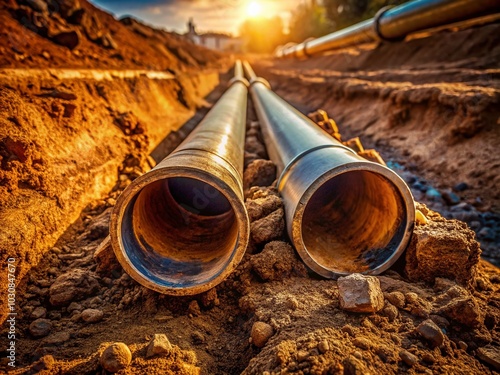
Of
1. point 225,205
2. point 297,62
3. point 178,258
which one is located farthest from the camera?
point 297,62

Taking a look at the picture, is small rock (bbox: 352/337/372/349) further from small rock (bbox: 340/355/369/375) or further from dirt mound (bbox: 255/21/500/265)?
dirt mound (bbox: 255/21/500/265)

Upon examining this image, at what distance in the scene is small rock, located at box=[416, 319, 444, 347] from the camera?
1.86 m

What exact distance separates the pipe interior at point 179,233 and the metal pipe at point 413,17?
26.4 feet

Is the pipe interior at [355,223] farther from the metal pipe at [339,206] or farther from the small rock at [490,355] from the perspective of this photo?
the small rock at [490,355]

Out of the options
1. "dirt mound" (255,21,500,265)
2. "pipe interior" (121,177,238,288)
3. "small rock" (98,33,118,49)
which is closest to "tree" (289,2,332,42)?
"dirt mound" (255,21,500,265)

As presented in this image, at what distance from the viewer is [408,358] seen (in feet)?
5.71

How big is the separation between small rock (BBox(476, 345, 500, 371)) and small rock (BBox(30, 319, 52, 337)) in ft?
8.60

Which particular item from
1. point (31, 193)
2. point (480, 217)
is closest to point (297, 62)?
point (480, 217)

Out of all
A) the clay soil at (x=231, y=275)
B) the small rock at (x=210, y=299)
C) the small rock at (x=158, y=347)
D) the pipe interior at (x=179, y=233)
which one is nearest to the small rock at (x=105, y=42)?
the clay soil at (x=231, y=275)

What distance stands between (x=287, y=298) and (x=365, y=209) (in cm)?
137

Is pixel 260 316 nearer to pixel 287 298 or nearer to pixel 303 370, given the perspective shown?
pixel 287 298

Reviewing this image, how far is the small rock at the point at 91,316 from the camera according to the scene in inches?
86.6

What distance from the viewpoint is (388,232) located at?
2.70 meters

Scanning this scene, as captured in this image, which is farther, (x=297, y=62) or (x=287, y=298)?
(x=297, y=62)
